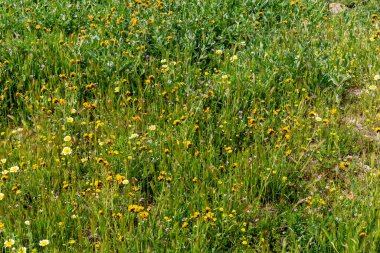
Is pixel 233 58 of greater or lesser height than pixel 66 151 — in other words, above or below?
above

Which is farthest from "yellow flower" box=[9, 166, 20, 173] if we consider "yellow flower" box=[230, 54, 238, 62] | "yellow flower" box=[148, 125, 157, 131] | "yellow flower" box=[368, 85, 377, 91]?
"yellow flower" box=[368, 85, 377, 91]

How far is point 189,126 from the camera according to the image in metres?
4.75

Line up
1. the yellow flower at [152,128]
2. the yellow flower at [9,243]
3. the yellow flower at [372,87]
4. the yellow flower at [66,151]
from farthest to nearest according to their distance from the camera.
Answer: the yellow flower at [372,87], the yellow flower at [152,128], the yellow flower at [66,151], the yellow flower at [9,243]

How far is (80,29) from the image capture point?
256 inches

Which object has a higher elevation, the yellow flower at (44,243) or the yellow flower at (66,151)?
the yellow flower at (66,151)

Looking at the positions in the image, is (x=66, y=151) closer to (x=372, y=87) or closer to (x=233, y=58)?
(x=233, y=58)

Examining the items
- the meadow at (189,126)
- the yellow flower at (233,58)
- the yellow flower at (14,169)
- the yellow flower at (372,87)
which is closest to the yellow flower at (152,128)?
the meadow at (189,126)

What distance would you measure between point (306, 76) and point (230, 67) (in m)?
0.72

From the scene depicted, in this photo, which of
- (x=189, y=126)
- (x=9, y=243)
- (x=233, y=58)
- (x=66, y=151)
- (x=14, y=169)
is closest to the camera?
(x=9, y=243)

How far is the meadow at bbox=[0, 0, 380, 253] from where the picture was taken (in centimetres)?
386

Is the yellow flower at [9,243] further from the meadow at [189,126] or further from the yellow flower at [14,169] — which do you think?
the yellow flower at [14,169]

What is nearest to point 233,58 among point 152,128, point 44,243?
point 152,128

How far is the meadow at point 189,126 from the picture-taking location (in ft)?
12.7

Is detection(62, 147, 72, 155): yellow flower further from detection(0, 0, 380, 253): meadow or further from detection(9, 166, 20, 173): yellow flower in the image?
detection(9, 166, 20, 173): yellow flower
